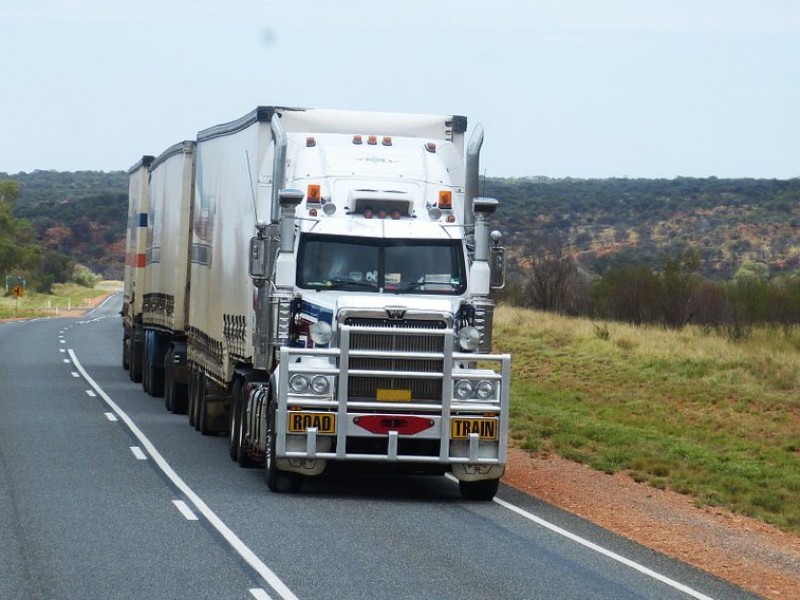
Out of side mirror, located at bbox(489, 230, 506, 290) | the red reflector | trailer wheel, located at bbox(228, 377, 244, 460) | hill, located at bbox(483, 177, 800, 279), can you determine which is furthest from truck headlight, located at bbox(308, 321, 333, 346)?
hill, located at bbox(483, 177, 800, 279)

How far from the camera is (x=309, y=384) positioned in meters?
15.2

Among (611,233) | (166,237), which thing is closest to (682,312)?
(166,237)

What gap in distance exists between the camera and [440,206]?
1677cm

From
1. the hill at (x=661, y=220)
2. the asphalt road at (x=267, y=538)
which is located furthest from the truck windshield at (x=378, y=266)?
the hill at (x=661, y=220)

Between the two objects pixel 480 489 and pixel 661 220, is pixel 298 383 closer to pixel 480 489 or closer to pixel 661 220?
pixel 480 489

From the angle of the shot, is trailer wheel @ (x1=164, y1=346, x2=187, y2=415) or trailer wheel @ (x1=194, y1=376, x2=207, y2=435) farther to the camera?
trailer wheel @ (x1=164, y1=346, x2=187, y2=415)

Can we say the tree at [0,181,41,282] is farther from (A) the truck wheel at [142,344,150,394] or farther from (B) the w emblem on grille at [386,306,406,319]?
(B) the w emblem on grille at [386,306,406,319]

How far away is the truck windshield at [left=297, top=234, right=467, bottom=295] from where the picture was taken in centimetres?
1605

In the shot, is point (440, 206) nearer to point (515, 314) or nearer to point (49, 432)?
point (49, 432)

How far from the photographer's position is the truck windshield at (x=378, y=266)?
52.6ft

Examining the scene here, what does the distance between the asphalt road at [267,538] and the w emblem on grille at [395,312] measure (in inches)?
74.1

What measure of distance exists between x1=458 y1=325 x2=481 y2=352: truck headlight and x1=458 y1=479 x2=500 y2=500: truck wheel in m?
1.39

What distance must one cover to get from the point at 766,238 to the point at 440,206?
8391cm

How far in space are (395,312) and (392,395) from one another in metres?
0.85
